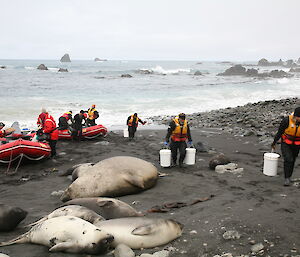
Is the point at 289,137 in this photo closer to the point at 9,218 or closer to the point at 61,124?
the point at 9,218

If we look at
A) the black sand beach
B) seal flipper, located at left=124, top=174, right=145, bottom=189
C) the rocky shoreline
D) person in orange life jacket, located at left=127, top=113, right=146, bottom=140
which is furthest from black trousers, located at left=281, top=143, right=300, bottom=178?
person in orange life jacket, located at left=127, top=113, right=146, bottom=140

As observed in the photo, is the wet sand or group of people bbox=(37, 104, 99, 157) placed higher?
group of people bbox=(37, 104, 99, 157)

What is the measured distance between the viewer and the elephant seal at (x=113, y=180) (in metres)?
6.60

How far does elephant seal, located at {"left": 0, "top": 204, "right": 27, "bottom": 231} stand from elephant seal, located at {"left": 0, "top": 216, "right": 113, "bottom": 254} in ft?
2.94

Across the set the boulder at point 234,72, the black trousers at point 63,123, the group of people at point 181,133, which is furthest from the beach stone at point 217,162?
the boulder at point 234,72

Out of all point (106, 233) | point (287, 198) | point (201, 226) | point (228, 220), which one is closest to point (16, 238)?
point (106, 233)

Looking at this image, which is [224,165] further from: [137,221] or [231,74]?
[231,74]

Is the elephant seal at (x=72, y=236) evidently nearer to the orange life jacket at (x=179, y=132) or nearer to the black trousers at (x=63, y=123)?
the orange life jacket at (x=179, y=132)

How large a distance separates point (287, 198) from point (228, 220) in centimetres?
167

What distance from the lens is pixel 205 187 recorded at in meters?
7.13

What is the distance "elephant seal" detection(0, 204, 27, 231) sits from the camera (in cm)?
508

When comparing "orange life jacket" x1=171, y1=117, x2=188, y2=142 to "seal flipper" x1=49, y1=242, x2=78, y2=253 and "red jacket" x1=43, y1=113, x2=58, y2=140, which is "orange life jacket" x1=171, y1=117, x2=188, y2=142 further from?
"seal flipper" x1=49, y1=242, x2=78, y2=253

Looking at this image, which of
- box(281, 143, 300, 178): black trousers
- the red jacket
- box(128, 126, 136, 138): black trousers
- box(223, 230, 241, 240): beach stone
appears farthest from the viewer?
box(128, 126, 136, 138): black trousers

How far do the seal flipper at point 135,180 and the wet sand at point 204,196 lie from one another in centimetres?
22
